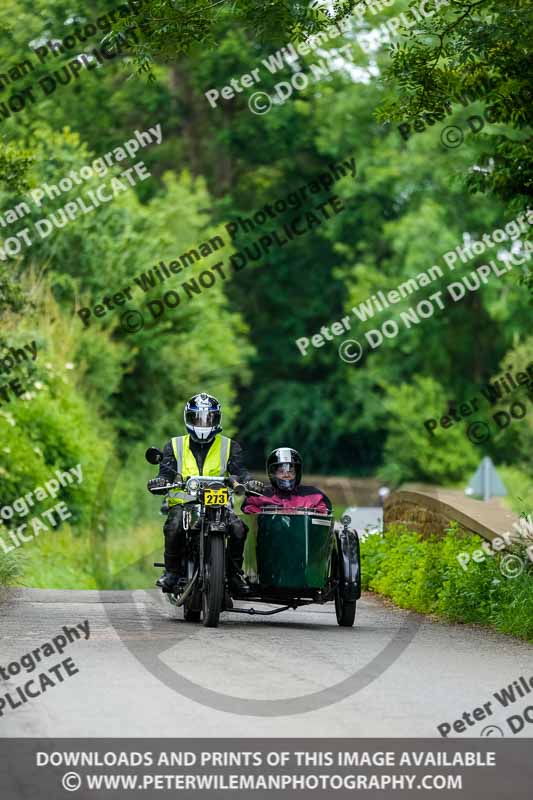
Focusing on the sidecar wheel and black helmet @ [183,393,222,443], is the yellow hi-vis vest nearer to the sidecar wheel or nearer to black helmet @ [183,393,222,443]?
black helmet @ [183,393,222,443]

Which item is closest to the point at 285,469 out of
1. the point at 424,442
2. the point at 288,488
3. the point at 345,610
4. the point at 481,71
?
the point at 288,488

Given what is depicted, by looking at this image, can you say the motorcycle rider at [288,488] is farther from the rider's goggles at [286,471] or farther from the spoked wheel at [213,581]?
the spoked wheel at [213,581]

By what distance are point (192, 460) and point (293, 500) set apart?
3.60ft

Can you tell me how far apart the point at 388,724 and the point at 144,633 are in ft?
14.8

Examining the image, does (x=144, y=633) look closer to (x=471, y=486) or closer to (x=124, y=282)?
(x=471, y=486)

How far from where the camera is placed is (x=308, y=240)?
6147 cm

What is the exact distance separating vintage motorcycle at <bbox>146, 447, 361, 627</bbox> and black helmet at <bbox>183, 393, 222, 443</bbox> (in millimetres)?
371

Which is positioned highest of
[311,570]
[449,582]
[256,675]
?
[311,570]

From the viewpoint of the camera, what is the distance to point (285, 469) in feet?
47.5

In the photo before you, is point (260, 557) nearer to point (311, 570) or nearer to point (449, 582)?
point (311, 570)

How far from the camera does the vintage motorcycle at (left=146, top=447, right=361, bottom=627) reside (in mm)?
13414

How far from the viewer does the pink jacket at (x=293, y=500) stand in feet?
46.9

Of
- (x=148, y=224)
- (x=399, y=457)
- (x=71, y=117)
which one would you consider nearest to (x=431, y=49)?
(x=148, y=224)

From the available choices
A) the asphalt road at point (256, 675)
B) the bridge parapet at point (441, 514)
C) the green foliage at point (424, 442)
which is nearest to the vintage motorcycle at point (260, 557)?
the asphalt road at point (256, 675)
